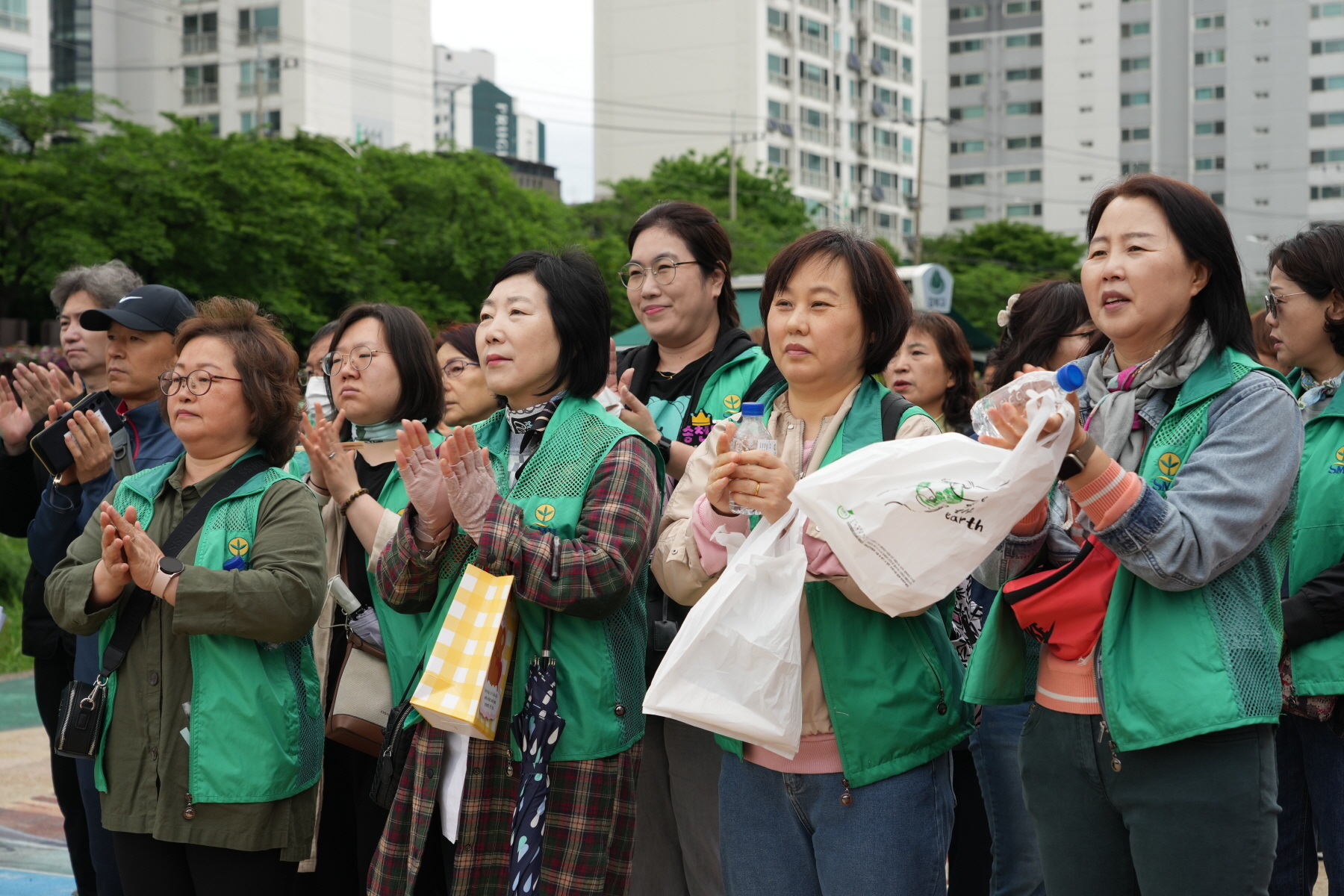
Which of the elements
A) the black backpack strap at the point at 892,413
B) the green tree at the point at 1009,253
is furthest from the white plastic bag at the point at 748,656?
the green tree at the point at 1009,253

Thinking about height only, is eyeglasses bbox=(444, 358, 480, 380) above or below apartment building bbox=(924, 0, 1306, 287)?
below

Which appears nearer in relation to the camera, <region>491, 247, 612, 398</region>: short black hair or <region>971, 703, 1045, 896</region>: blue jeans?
<region>491, 247, 612, 398</region>: short black hair

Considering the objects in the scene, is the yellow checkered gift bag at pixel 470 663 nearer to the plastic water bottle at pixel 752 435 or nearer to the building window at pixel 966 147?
the plastic water bottle at pixel 752 435

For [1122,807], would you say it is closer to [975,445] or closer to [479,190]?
[975,445]

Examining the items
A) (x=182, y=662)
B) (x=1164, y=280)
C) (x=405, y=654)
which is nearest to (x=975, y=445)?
(x=1164, y=280)

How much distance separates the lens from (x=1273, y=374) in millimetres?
2426

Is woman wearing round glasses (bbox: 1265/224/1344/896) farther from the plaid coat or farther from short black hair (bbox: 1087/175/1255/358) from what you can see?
the plaid coat

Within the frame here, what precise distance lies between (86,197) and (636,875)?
2421 centimetres

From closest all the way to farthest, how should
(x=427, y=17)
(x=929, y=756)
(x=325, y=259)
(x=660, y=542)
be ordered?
(x=929, y=756) < (x=660, y=542) < (x=325, y=259) < (x=427, y=17)

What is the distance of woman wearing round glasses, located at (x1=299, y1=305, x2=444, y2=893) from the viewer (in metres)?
3.67

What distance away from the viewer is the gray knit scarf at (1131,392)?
8.08ft

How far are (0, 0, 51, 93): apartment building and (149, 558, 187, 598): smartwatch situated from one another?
44603 millimetres

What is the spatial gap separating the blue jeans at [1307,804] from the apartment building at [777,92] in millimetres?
55878

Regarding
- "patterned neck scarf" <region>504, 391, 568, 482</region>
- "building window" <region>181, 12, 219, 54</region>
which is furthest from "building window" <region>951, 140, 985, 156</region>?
"patterned neck scarf" <region>504, 391, 568, 482</region>
